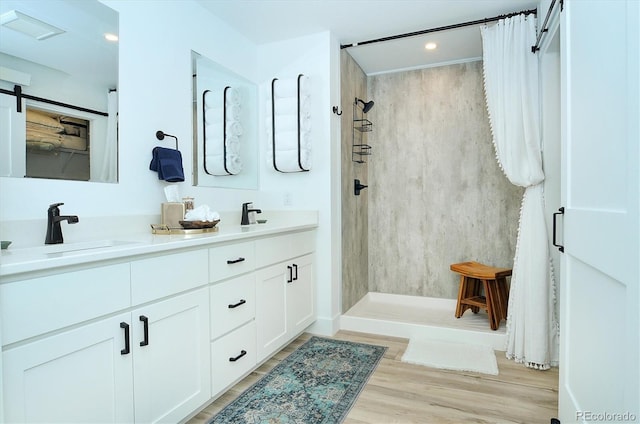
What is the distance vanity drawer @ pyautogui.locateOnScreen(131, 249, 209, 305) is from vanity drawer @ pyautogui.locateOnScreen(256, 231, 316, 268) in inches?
20.0

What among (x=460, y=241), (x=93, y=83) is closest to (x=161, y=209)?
(x=93, y=83)

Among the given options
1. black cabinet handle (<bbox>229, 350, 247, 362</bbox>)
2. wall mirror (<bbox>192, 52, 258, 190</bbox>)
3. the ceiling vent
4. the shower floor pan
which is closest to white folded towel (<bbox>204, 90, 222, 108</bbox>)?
wall mirror (<bbox>192, 52, 258, 190</bbox>)

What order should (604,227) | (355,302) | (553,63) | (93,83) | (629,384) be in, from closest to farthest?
(629,384)
(604,227)
(93,83)
(553,63)
(355,302)

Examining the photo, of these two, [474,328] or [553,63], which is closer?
[553,63]

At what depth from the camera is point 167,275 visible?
155 centimetres

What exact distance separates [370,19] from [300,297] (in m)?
2.17

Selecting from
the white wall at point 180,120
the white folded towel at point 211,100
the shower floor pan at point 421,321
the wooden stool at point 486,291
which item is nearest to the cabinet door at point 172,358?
the white wall at point 180,120

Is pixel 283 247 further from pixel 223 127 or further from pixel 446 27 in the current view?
pixel 446 27

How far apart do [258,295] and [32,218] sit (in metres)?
1.18

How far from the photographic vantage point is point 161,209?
7.06 feet

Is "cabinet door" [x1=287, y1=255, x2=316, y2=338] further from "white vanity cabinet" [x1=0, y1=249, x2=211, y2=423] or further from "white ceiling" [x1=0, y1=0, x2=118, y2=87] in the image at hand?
"white ceiling" [x1=0, y1=0, x2=118, y2=87]

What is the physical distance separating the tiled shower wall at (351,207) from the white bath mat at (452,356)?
2.52 ft

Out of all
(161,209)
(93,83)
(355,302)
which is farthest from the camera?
(355,302)

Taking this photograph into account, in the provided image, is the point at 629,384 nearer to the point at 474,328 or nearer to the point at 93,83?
the point at 474,328
